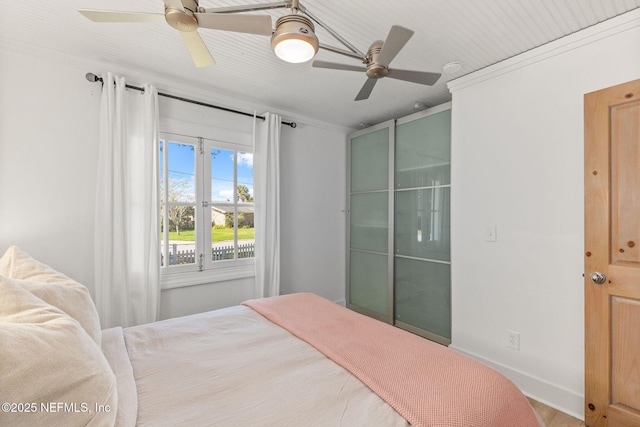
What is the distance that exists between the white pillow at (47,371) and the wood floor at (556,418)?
2.44 m

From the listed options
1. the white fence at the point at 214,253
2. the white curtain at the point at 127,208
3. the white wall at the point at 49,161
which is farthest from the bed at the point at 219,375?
the white fence at the point at 214,253

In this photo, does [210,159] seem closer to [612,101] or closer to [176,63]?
[176,63]

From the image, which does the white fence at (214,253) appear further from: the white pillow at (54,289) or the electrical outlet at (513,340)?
the electrical outlet at (513,340)

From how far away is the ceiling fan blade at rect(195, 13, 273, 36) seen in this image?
1.21 metres

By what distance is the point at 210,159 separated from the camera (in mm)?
2998

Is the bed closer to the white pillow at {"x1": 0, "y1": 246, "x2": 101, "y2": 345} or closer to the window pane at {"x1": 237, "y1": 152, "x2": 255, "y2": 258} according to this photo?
the white pillow at {"x1": 0, "y1": 246, "x2": 101, "y2": 345}

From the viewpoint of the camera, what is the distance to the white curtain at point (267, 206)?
10.2 ft

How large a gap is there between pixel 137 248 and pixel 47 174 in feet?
2.65

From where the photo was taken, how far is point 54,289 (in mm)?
1191

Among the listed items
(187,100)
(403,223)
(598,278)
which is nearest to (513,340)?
(598,278)

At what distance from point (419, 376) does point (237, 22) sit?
163 cm

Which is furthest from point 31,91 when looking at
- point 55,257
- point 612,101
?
point 612,101

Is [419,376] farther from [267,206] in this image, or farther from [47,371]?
[267,206]

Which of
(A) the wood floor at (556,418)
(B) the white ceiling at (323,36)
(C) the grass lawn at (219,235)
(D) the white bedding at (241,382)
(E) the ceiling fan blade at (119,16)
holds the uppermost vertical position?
(B) the white ceiling at (323,36)
